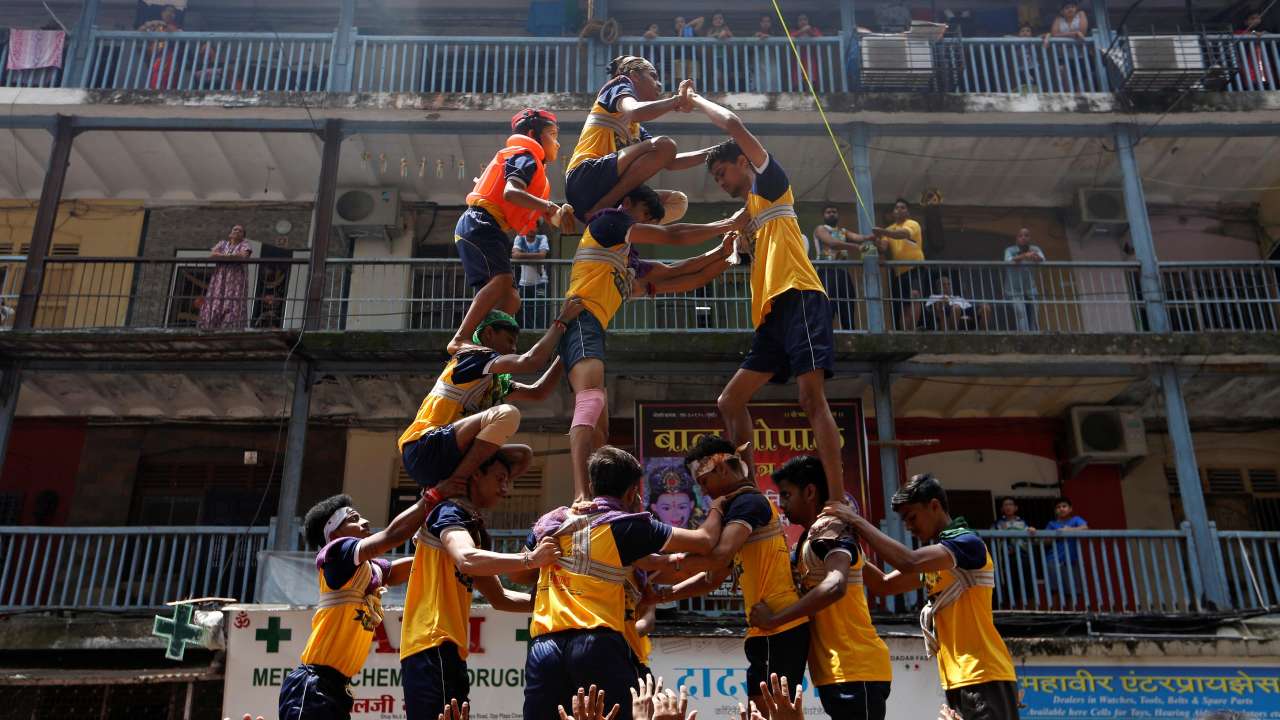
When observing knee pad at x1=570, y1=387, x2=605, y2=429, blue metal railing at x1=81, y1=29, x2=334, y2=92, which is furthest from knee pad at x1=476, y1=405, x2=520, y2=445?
blue metal railing at x1=81, y1=29, x2=334, y2=92

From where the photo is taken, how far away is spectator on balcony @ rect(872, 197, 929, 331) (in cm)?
1368

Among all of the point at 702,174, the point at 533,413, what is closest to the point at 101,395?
the point at 533,413

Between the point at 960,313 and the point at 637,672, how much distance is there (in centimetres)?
1074

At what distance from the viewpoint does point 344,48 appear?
14.5 metres

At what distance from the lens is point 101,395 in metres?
14.6

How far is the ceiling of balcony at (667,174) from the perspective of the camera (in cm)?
1500

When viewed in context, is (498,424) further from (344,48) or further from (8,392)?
(344,48)

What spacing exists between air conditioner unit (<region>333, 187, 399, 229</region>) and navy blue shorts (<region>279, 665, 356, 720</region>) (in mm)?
10868

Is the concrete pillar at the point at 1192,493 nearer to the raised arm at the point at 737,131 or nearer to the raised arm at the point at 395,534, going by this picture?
the raised arm at the point at 737,131

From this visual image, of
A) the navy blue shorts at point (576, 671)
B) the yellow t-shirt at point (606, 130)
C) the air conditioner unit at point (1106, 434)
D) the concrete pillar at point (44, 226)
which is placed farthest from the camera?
the air conditioner unit at point (1106, 434)

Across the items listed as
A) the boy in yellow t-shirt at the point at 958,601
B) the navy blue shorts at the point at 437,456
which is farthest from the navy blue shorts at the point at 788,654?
the navy blue shorts at the point at 437,456

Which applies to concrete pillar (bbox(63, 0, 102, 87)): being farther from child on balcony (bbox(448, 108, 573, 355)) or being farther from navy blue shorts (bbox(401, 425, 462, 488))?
navy blue shorts (bbox(401, 425, 462, 488))

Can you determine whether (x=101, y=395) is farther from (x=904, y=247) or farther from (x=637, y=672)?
(x=637, y=672)

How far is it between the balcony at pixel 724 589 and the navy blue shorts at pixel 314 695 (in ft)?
17.9
